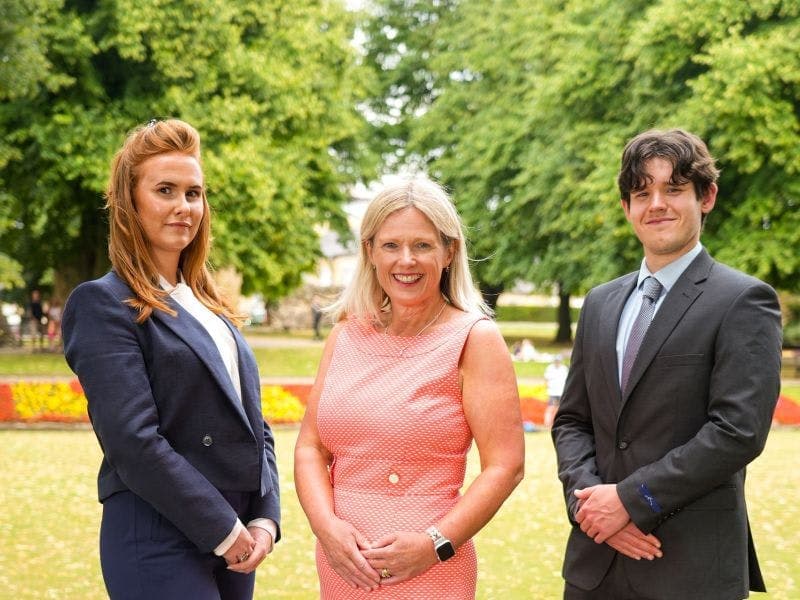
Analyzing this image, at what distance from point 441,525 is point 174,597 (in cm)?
97

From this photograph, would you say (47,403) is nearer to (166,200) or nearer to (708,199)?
(166,200)

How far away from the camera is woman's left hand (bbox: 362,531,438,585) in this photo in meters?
3.39

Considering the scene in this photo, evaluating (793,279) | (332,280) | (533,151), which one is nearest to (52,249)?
(533,151)

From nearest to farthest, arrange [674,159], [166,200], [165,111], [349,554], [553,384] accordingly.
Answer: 1. [349,554]
2. [166,200]
3. [674,159]
4. [553,384]
5. [165,111]

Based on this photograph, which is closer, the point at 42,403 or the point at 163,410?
the point at 163,410

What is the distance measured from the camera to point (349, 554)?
135 inches

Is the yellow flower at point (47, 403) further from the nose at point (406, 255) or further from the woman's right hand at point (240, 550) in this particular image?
the nose at point (406, 255)

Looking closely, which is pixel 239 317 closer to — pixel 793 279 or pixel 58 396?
pixel 58 396

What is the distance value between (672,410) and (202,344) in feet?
5.75

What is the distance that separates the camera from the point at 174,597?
130 inches

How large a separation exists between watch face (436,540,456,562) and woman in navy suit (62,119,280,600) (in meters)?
0.67

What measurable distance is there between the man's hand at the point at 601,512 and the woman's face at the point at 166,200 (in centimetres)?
181

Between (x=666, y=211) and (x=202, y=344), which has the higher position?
(x=666, y=211)

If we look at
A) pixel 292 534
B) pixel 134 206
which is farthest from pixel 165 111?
pixel 134 206
